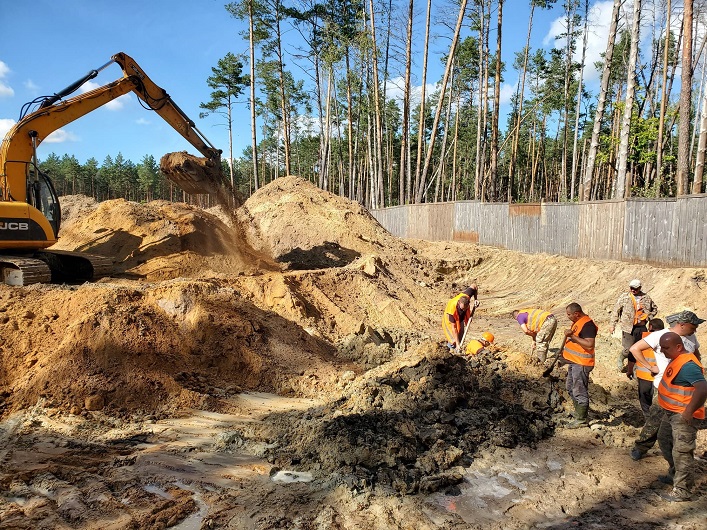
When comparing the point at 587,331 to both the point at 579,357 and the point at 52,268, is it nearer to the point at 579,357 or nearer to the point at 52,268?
the point at 579,357

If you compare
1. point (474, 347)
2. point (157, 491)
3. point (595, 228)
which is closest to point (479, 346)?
point (474, 347)

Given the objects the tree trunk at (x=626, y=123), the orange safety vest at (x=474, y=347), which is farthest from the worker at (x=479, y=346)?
the tree trunk at (x=626, y=123)

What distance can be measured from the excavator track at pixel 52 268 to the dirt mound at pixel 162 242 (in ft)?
3.92

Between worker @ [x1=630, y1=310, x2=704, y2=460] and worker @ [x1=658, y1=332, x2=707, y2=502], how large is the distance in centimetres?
21

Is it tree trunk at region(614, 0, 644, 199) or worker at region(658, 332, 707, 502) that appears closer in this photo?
worker at region(658, 332, 707, 502)

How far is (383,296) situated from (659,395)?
8.57 meters

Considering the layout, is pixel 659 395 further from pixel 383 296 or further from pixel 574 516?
pixel 383 296

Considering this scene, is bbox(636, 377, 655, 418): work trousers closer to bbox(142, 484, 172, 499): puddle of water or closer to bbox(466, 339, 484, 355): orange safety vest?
bbox(466, 339, 484, 355): orange safety vest

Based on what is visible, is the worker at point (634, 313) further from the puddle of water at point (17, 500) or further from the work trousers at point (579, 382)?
the puddle of water at point (17, 500)

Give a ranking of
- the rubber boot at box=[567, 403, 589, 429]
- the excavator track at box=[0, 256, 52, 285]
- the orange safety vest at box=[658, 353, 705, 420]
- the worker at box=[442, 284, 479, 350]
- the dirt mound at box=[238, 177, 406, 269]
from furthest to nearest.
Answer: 1. the dirt mound at box=[238, 177, 406, 269]
2. the excavator track at box=[0, 256, 52, 285]
3. the worker at box=[442, 284, 479, 350]
4. the rubber boot at box=[567, 403, 589, 429]
5. the orange safety vest at box=[658, 353, 705, 420]

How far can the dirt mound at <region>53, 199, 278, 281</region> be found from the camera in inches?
555

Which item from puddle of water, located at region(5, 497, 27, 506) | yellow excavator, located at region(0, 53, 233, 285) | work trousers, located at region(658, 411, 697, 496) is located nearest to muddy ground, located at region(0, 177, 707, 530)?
puddle of water, located at region(5, 497, 27, 506)

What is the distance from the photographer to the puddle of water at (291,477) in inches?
187

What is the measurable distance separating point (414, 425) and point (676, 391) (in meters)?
2.63
